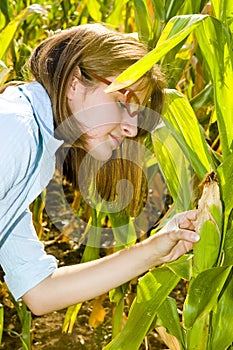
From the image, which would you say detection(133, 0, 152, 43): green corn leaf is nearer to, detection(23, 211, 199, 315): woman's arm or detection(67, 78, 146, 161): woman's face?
detection(67, 78, 146, 161): woman's face

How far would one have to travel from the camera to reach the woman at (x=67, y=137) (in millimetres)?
1025

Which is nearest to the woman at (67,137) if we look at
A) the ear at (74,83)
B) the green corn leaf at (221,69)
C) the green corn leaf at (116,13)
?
the ear at (74,83)

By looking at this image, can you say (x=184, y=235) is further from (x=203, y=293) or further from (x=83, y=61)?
(x=83, y=61)

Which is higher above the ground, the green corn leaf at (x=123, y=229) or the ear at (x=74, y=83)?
the ear at (x=74, y=83)

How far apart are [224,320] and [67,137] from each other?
323 millimetres

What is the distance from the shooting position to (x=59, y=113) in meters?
1.10

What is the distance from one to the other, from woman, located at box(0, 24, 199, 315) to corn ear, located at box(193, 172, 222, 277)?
0.02m

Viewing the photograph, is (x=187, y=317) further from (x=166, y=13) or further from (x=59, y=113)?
(x=166, y=13)

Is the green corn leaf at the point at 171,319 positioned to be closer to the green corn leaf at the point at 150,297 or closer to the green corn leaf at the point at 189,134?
the green corn leaf at the point at 150,297

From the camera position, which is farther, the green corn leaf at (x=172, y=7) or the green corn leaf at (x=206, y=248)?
the green corn leaf at (x=172, y=7)

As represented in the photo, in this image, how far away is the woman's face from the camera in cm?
108

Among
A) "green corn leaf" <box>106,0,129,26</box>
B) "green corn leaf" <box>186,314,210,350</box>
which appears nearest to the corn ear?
"green corn leaf" <box>186,314,210,350</box>

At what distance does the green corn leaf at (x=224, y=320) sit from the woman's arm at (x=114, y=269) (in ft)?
0.32

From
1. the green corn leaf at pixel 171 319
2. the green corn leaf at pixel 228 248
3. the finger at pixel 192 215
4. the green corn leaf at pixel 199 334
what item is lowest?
the green corn leaf at pixel 171 319
